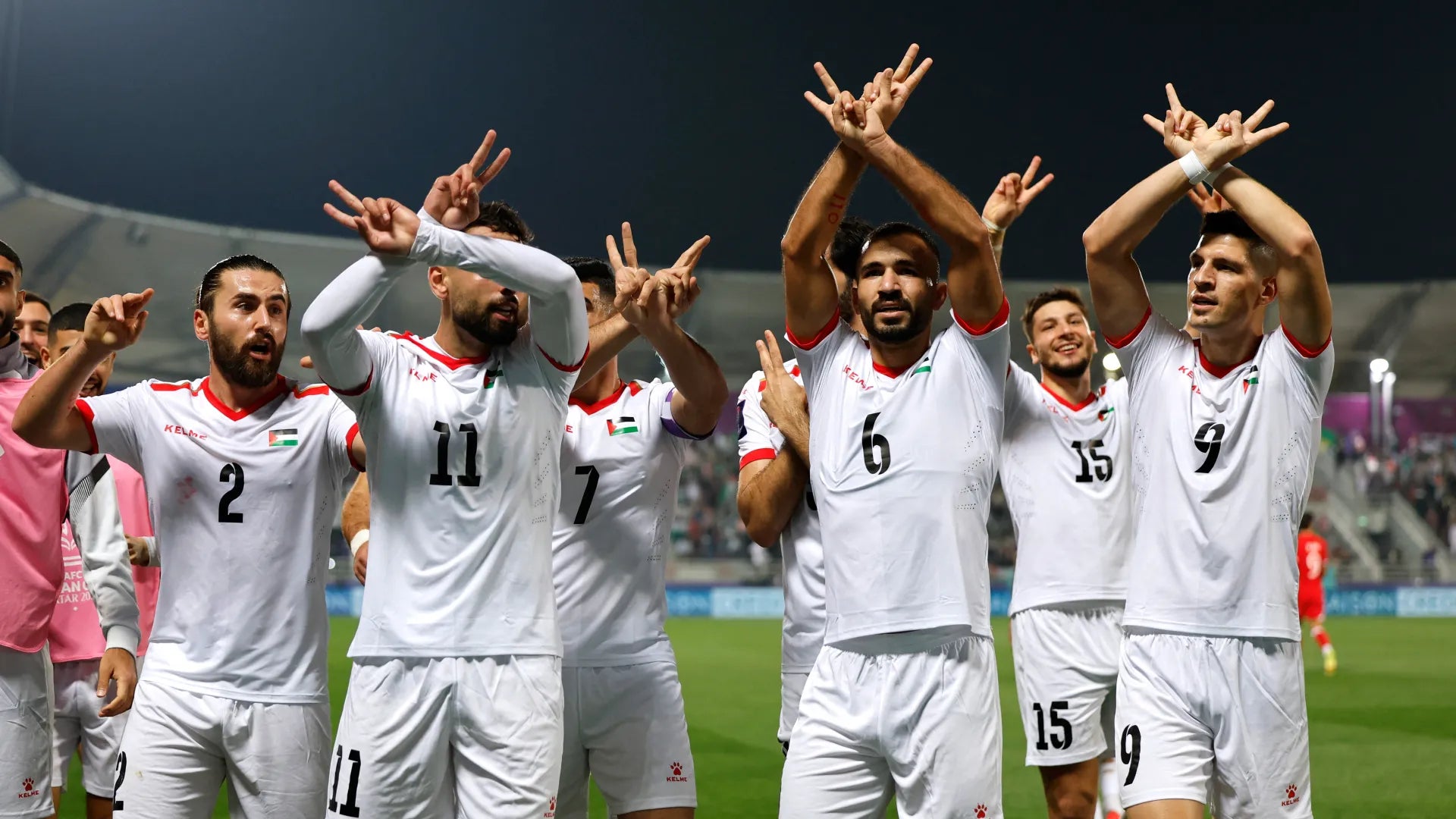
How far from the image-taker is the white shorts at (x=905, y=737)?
13.0 feet

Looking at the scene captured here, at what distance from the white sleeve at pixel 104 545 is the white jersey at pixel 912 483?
2.98 m

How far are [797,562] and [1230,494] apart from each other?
66.0 inches

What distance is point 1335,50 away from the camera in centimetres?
4184

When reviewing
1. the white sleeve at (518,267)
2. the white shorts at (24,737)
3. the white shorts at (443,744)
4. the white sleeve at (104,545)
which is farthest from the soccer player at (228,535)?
the white sleeve at (518,267)

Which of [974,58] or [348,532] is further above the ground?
[974,58]

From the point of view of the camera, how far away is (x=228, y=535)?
4492 millimetres

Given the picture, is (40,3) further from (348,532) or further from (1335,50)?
(1335,50)

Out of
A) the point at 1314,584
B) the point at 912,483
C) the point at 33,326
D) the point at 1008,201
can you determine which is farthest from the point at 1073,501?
the point at 1314,584

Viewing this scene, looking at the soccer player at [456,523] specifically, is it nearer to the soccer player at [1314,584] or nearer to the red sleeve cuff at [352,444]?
the red sleeve cuff at [352,444]

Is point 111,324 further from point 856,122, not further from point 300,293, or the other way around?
point 300,293

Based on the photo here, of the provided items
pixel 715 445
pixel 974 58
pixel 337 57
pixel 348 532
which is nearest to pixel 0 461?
pixel 348 532

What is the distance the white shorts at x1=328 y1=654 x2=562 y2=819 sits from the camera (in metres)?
3.87

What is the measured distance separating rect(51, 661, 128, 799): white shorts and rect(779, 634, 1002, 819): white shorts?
3512 millimetres

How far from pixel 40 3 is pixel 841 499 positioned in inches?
1452
